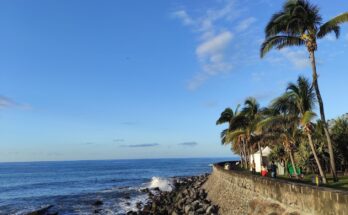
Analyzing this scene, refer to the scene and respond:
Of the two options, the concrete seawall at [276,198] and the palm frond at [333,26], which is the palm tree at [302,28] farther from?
the concrete seawall at [276,198]

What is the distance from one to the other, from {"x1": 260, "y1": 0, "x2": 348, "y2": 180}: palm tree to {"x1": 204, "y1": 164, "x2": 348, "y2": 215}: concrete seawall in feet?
18.0

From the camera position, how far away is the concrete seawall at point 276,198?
35.3 ft

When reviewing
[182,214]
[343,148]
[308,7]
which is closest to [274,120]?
[308,7]

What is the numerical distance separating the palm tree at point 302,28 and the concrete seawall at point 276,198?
5.50 metres

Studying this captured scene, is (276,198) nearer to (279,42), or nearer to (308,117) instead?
(308,117)

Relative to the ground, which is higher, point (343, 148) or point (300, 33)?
point (300, 33)

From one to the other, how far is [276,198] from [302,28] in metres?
11.3

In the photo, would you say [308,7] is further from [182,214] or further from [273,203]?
[182,214]

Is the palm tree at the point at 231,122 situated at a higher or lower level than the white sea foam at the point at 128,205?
higher

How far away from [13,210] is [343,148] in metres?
35.2

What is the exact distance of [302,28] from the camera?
21.2 m

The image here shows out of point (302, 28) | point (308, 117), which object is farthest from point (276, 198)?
point (302, 28)

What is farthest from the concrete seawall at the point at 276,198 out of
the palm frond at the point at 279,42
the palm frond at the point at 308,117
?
the palm frond at the point at 279,42

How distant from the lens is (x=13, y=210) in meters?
38.6
